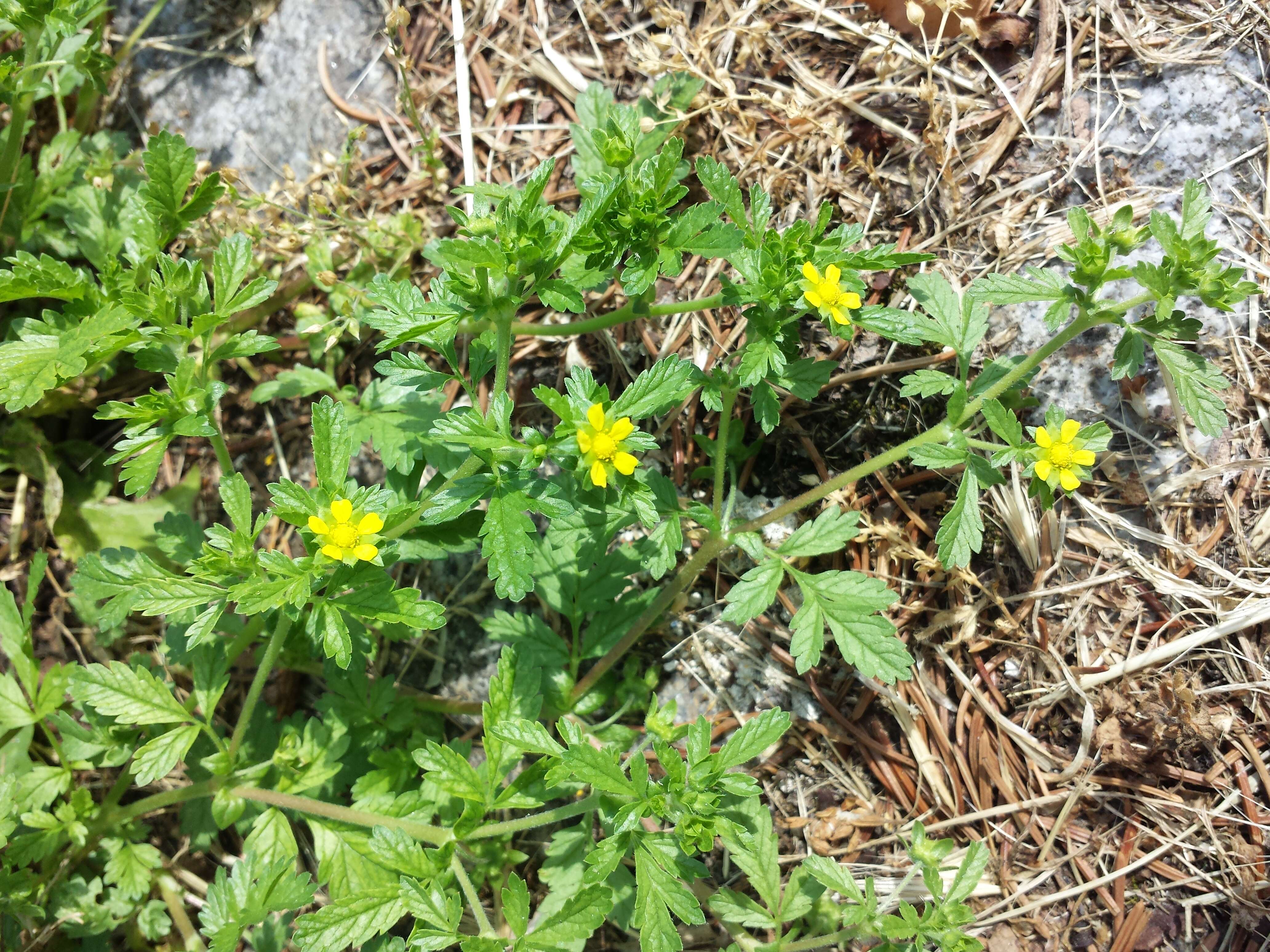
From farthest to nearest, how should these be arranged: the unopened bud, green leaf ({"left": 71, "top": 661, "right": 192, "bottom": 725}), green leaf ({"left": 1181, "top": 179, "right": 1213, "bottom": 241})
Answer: the unopened bud < green leaf ({"left": 71, "top": 661, "right": 192, "bottom": 725}) < green leaf ({"left": 1181, "top": 179, "right": 1213, "bottom": 241})

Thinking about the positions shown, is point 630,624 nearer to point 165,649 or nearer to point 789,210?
point 789,210

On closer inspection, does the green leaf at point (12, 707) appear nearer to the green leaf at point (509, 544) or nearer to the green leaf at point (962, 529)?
the green leaf at point (509, 544)

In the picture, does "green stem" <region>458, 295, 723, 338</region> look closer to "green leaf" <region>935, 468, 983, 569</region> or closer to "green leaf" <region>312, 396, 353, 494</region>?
"green leaf" <region>312, 396, 353, 494</region>

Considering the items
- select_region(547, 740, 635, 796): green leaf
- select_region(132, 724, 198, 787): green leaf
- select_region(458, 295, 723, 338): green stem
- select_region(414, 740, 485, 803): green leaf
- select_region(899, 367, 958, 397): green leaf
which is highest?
select_region(458, 295, 723, 338): green stem

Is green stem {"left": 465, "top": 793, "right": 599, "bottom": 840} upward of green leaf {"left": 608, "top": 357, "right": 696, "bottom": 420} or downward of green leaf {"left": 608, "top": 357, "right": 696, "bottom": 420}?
downward

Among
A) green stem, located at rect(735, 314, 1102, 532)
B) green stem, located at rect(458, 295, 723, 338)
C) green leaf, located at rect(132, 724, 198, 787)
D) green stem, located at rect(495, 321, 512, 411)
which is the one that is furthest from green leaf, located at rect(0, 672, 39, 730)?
green stem, located at rect(735, 314, 1102, 532)

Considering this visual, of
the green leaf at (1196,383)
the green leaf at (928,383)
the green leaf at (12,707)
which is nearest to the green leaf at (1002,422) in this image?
the green leaf at (928,383)
